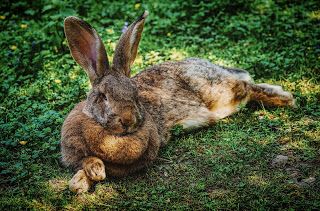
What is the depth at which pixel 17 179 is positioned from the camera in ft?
13.3

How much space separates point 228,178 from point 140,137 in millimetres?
887

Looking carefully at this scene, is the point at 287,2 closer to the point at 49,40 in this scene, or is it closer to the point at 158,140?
the point at 49,40

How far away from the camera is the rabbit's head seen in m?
3.87

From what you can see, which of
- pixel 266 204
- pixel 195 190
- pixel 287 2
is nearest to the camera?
pixel 266 204

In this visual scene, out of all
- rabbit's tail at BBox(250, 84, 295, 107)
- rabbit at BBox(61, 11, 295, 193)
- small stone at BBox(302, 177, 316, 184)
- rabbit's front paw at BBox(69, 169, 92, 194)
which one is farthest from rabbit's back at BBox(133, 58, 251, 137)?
small stone at BBox(302, 177, 316, 184)

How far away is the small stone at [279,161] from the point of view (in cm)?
415

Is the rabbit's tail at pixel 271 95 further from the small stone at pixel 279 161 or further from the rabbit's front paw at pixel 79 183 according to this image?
the rabbit's front paw at pixel 79 183

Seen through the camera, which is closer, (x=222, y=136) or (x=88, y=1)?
(x=222, y=136)

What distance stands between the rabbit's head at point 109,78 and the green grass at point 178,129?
1.98ft

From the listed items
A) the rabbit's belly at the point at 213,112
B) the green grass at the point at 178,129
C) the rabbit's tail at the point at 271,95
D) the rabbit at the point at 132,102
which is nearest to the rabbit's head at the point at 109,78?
the rabbit at the point at 132,102

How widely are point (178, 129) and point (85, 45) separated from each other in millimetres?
1356

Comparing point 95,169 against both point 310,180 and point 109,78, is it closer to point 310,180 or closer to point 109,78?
point 109,78

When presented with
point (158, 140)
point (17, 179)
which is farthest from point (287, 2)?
point (17, 179)

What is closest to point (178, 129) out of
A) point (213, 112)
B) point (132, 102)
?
point (213, 112)
